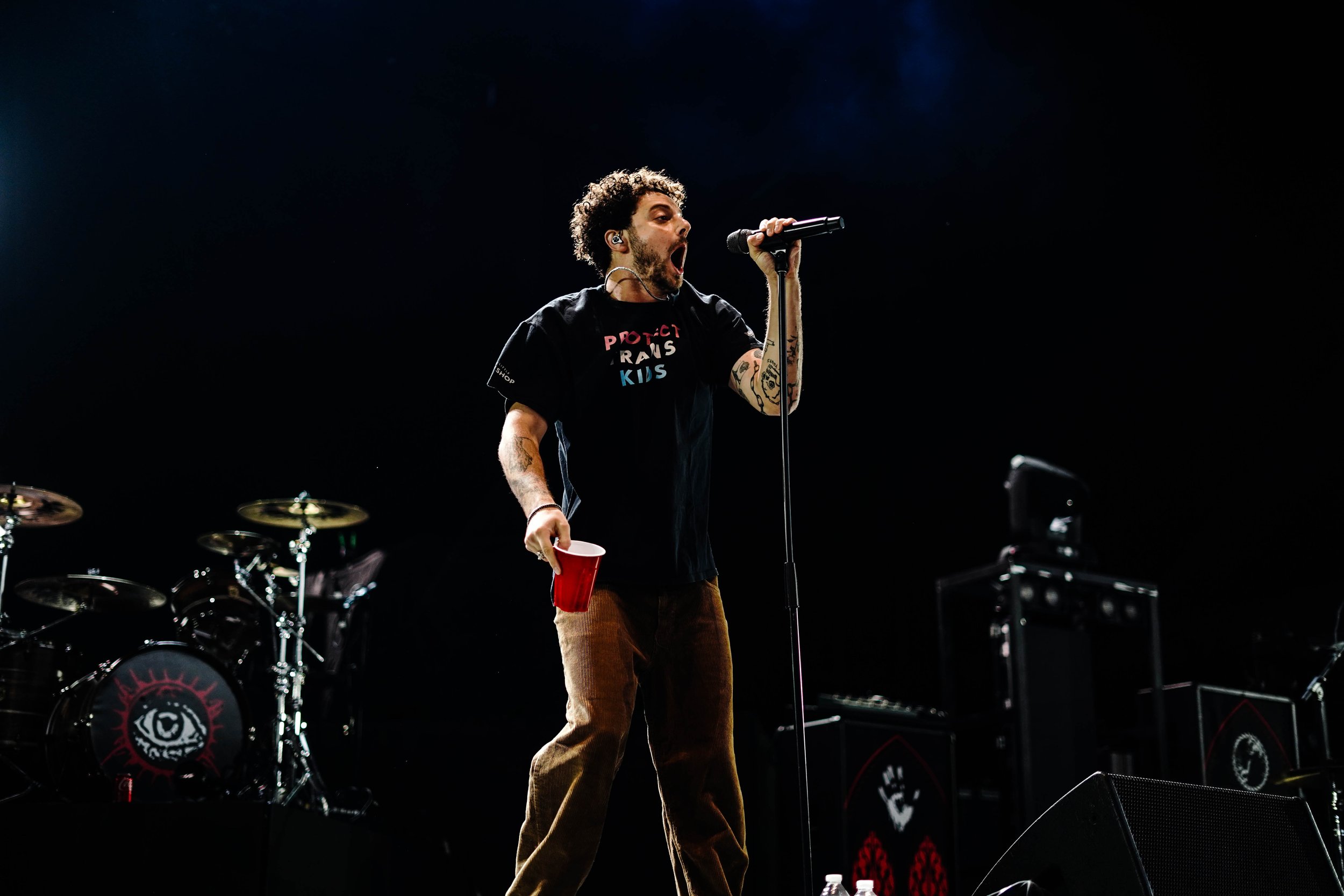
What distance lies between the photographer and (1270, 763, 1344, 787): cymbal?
3.73 metres

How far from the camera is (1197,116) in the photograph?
4.89 m

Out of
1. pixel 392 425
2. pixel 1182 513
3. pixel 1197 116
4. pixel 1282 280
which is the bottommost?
pixel 1182 513

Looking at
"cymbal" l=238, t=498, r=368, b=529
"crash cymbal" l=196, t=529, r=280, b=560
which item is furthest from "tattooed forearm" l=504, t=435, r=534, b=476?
"crash cymbal" l=196, t=529, r=280, b=560

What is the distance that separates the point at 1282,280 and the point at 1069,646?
2.05 meters

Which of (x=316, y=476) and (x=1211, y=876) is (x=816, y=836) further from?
(x=316, y=476)

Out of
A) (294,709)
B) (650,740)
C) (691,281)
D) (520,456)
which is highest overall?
(691,281)

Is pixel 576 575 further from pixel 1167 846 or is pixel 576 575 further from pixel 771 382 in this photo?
pixel 1167 846

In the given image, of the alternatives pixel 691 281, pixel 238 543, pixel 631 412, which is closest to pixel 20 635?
pixel 238 543

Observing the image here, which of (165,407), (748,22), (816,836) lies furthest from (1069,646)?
(165,407)

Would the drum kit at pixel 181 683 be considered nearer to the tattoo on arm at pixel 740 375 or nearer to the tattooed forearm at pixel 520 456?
the tattooed forearm at pixel 520 456

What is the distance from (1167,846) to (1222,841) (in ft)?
0.54

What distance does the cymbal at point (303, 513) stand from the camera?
5590 millimetres

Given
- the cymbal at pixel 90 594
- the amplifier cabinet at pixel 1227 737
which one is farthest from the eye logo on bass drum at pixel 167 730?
the amplifier cabinet at pixel 1227 737

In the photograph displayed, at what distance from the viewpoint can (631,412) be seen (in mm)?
2398
